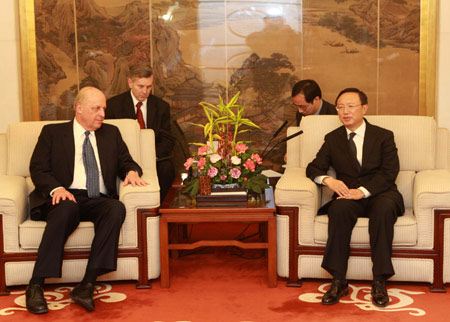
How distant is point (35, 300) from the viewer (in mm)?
3449

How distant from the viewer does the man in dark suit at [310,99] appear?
5.18m

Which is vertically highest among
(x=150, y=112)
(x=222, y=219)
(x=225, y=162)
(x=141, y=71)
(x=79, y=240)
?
(x=141, y=71)

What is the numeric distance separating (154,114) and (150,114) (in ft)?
0.11

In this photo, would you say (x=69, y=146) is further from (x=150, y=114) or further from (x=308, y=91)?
(x=308, y=91)

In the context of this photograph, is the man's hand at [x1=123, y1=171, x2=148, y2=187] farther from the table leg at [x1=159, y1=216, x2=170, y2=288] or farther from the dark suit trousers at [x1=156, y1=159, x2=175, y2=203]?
the dark suit trousers at [x1=156, y1=159, x2=175, y2=203]

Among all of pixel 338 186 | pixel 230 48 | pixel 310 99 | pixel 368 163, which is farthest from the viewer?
pixel 230 48

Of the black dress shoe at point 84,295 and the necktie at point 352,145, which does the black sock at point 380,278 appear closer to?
the necktie at point 352,145

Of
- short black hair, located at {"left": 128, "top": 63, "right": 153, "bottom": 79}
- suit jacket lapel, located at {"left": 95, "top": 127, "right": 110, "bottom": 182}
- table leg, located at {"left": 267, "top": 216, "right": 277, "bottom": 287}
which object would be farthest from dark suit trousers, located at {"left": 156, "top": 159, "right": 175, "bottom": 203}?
table leg, located at {"left": 267, "top": 216, "right": 277, "bottom": 287}

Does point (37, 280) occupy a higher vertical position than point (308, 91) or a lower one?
lower

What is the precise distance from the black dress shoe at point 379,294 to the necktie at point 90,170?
1.81 meters

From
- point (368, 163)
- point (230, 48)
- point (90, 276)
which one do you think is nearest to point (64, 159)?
point (90, 276)

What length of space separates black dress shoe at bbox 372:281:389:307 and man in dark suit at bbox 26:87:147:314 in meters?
1.51

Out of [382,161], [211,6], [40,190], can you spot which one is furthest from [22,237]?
[211,6]

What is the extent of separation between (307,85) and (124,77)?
186 cm
